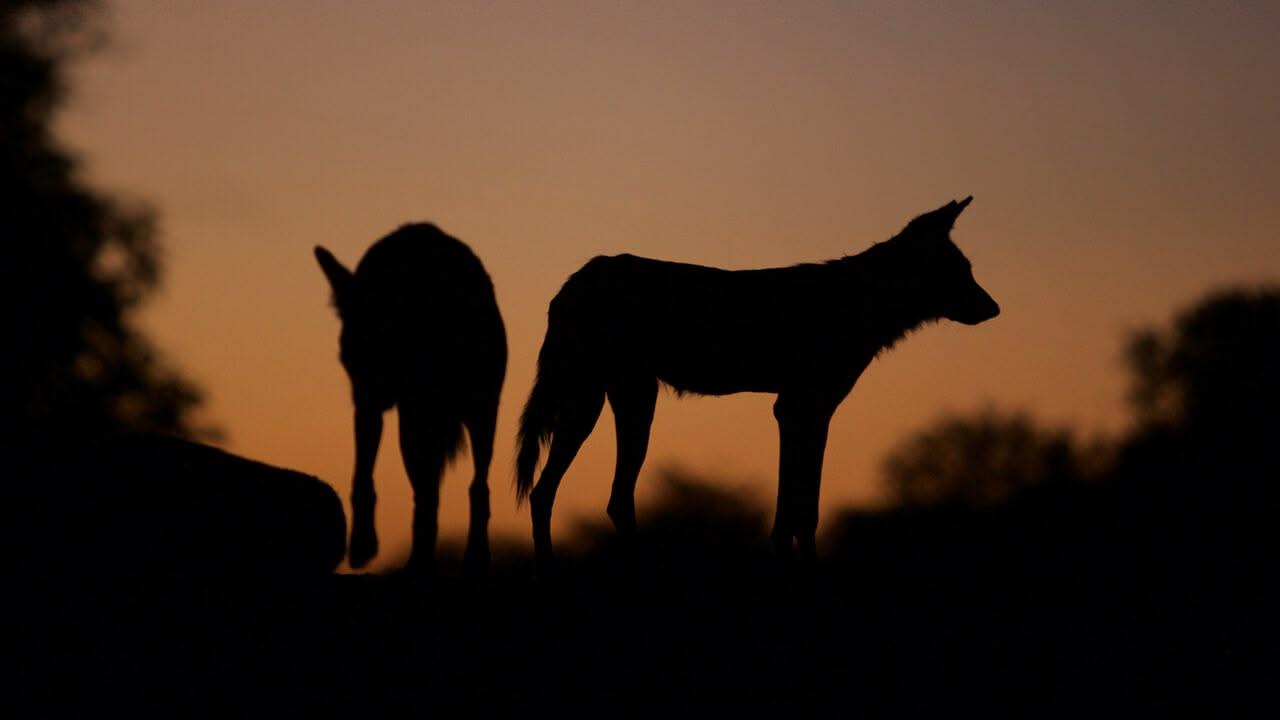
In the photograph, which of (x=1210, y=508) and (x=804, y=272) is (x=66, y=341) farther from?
(x=1210, y=508)

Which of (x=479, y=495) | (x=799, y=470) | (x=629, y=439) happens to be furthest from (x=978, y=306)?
(x=479, y=495)

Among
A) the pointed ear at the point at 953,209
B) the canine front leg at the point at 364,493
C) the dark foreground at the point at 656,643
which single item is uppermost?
the pointed ear at the point at 953,209

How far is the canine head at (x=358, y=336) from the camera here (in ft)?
31.6

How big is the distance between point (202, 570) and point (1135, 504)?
15883 millimetres

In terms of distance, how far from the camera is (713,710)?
23.9ft

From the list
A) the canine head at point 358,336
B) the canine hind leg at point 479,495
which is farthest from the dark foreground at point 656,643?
the canine head at point 358,336

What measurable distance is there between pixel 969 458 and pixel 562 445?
2747 centimetres

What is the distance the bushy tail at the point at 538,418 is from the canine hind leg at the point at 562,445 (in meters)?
0.09

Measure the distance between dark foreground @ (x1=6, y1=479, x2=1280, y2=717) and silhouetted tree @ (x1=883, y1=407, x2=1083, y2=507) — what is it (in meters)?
24.8

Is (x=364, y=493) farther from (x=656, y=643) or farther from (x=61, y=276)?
(x=61, y=276)

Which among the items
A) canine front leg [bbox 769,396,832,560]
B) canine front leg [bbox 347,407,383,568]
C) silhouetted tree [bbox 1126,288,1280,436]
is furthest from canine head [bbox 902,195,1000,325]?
silhouetted tree [bbox 1126,288,1280,436]

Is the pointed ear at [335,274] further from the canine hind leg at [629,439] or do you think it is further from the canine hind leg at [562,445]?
the canine hind leg at [629,439]

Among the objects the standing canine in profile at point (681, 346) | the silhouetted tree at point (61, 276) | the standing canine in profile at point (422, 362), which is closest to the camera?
the standing canine in profile at point (422, 362)

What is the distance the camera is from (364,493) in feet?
31.1
